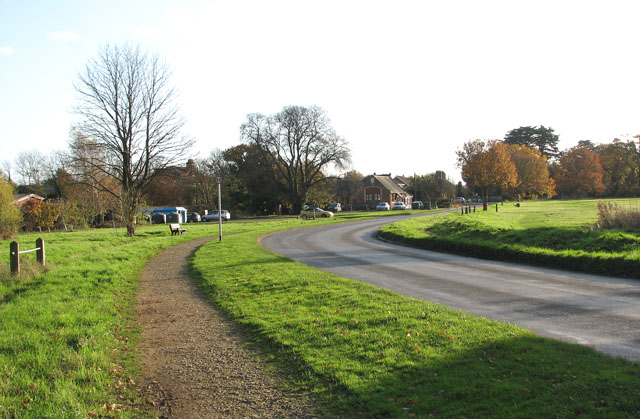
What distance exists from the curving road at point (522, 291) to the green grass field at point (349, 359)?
105cm

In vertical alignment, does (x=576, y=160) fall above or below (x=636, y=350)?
above

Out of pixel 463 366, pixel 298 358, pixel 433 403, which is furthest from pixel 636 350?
pixel 298 358

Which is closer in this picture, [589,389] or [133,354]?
[589,389]

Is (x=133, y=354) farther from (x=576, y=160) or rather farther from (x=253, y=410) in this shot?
(x=576, y=160)

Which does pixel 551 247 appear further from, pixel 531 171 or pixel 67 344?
A: pixel 531 171

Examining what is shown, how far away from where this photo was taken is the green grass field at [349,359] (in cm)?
453

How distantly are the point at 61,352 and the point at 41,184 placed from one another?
8343 cm

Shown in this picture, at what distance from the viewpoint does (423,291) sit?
36.0 ft

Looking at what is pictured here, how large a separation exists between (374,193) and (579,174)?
1589 inches

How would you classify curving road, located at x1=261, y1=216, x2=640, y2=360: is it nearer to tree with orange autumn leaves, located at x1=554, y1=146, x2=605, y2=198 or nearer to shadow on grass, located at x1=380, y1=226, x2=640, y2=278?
shadow on grass, located at x1=380, y1=226, x2=640, y2=278

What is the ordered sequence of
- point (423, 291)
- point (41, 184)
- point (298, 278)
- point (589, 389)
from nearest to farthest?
point (589, 389) < point (423, 291) < point (298, 278) < point (41, 184)

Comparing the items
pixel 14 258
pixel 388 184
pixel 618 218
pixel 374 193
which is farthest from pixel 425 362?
pixel 388 184

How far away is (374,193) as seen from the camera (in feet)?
342

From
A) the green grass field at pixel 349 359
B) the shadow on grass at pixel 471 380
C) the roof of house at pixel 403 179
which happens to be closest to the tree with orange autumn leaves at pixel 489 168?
the green grass field at pixel 349 359
